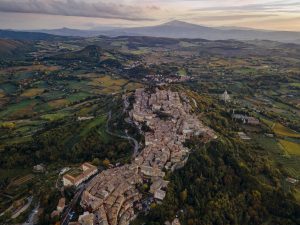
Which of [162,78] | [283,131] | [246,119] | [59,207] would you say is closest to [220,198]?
[59,207]

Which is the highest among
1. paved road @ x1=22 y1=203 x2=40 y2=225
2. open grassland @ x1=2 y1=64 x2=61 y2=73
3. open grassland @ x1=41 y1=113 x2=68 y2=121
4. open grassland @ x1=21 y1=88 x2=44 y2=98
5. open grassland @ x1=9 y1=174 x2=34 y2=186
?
paved road @ x1=22 y1=203 x2=40 y2=225

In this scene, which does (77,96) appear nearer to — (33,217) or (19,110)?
(19,110)

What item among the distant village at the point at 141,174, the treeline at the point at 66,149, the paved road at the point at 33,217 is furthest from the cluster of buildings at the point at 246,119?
the paved road at the point at 33,217

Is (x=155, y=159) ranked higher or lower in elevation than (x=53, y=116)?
higher

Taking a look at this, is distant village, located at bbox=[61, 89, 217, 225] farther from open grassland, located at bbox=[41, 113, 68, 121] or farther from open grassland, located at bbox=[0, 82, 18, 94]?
open grassland, located at bbox=[0, 82, 18, 94]

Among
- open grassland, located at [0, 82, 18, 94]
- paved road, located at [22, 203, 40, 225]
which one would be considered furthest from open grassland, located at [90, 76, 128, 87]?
paved road, located at [22, 203, 40, 225]

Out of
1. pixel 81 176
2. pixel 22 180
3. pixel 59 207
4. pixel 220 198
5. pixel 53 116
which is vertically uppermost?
pixel 59 207

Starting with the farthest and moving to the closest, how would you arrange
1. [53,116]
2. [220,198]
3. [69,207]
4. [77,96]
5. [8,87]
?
1. [8,87]
2. [77,96]
3. [53,116]
4. [220,198]
5. [69,207]
